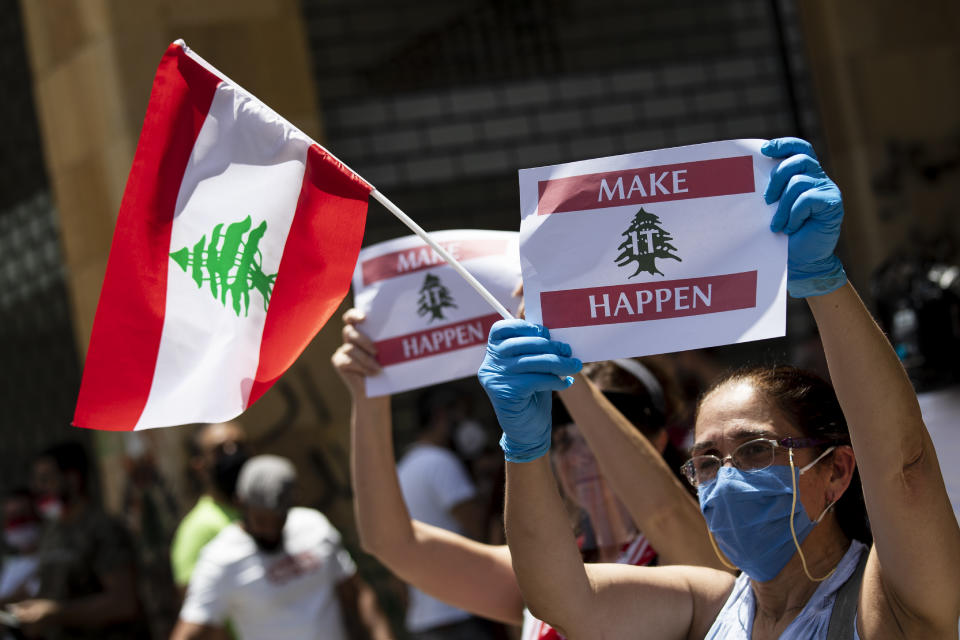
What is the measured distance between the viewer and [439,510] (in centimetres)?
625

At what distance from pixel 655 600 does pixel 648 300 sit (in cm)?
71

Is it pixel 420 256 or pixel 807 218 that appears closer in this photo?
pixel 807 218

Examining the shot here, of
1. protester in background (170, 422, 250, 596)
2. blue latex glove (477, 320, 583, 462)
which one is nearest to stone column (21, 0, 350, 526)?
protester in background (170, 422, 250, 596)

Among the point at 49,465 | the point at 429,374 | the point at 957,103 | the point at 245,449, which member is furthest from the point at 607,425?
the point at 957,103

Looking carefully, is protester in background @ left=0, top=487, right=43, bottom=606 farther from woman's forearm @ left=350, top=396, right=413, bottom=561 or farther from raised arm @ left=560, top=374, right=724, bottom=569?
raised arm @ left=560, top=374, right=724, bottom=569

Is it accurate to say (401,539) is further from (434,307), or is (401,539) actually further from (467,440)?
(467,440)

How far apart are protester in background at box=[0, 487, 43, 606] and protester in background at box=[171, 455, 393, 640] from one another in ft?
8.04

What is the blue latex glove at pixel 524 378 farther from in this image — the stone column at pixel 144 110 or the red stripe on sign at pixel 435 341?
the stone column at pixel 144 110

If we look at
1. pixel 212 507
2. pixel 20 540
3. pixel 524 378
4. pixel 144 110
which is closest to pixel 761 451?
pixel 524 378

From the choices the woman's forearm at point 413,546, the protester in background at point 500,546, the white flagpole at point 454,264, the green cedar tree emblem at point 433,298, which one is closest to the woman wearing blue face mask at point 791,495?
the white flagpole at point 454,264

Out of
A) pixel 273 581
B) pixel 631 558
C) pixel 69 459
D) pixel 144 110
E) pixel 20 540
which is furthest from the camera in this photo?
pixel 144 110

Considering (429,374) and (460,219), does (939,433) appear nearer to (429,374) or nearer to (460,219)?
(429,374)

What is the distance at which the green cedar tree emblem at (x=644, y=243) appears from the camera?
226 cm

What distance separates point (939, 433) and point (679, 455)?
2.88ft
